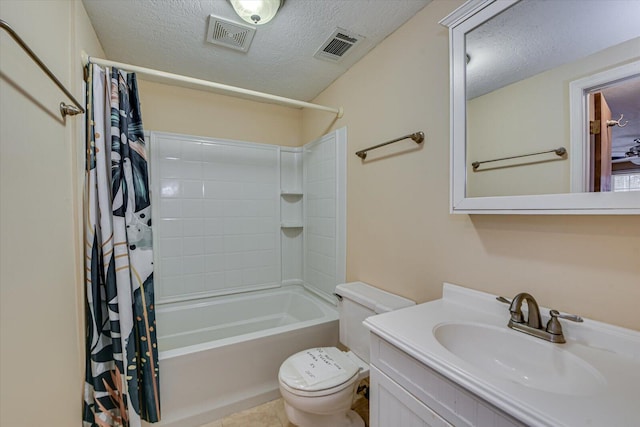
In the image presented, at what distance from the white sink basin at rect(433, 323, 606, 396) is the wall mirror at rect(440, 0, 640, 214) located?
0.45 metres

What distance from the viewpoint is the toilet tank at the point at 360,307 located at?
154cm

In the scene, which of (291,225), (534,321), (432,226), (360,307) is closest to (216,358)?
(360,307)

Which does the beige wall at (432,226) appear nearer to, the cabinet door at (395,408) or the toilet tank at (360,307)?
the toilet tank at (360,307)

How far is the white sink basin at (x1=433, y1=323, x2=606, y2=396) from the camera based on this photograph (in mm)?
779

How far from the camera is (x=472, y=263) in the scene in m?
1.24

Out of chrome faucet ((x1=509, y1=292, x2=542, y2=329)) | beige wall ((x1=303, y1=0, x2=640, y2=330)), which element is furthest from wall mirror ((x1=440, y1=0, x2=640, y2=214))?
chrome faucet ((x1=509, y1=292, x2=542, y2=329))

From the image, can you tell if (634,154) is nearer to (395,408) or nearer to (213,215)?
(395,408)

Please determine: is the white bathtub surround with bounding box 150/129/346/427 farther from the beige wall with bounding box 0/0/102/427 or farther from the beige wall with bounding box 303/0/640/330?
the beige wall with bounding box 0/0/102/427

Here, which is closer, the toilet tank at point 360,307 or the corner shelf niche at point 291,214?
the toilet tank at point 360,307

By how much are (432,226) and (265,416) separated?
1.56 meters

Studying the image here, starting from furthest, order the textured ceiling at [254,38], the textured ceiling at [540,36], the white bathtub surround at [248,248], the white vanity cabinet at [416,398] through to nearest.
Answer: the white bathtub surround at [248,248], the textured ceiling at [254,38], the textured ceiling at [540,36], the white vanity cabinet at [416,398]

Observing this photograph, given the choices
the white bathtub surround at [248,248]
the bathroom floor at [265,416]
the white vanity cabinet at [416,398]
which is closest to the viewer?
the white vanity cabinet at [416,398]

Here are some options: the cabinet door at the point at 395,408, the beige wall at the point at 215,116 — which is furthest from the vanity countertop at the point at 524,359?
the beige wall at the point at 215,116

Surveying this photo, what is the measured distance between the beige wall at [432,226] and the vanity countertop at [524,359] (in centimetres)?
8
